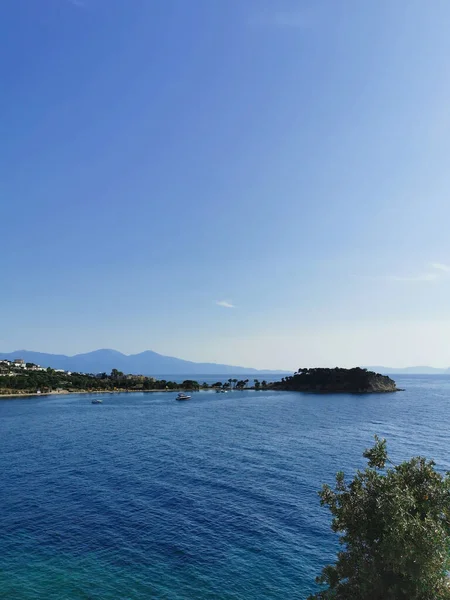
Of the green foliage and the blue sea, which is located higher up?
the green foliage

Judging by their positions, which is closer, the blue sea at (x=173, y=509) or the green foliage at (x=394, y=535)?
the green foliage at (x=394, y=535)

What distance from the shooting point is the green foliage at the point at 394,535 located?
18703 mm

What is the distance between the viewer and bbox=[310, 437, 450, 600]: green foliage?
18.7 m

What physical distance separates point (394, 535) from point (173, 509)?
138ft

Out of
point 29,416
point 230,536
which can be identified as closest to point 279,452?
point 230,536

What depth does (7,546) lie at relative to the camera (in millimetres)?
42375

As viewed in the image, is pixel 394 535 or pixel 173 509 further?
pixel 173 509

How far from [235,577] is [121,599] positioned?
10.9 metres

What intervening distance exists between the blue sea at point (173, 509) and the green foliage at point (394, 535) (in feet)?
55.0

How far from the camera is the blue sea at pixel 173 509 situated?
118 feet

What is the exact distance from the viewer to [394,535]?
18.6m

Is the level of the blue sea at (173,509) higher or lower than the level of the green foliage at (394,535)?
lower

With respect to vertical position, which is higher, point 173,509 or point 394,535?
point 394,535

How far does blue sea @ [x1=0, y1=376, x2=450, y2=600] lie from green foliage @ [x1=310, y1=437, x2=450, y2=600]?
16778 millimetres
